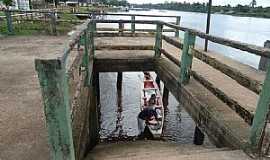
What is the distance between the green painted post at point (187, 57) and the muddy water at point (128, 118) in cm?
522

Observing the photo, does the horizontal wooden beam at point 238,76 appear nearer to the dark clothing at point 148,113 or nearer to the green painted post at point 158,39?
the green painted post at point 158,39

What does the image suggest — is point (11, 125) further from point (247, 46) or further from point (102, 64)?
point (102, 64)

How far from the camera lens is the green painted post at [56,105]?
71.0 inches

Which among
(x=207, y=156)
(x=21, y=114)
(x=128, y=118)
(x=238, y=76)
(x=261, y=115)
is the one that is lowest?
(x=128, y=118)

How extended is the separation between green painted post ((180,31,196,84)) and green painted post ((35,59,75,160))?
3.43m

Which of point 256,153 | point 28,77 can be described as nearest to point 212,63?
point 256,153

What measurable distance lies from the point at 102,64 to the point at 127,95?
6.82 m

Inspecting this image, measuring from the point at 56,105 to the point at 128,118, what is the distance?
10.2 metres

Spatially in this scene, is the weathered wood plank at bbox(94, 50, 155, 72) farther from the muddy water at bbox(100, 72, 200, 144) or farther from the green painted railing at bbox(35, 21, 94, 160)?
the green painted railing at bbox(35, 21, 94, 160)

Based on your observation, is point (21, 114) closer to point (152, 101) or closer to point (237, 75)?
point (237, 75)

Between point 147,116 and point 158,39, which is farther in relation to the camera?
point 147,116

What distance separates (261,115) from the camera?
2.81 meters

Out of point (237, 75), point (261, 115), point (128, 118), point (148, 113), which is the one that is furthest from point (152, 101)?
point (261, 115)

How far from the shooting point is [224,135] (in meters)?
3.46
